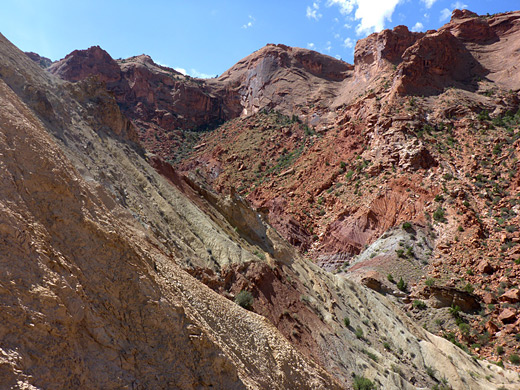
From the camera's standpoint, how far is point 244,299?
12.9 metres

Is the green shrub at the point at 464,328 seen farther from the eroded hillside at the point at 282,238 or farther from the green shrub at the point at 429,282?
the green shrub at the point at 429,282

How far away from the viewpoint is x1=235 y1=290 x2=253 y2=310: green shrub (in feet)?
Answer: 42.1

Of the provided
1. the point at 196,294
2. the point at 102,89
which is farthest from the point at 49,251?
the point at 102,89

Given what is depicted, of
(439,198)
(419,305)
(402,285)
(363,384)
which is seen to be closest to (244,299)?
(363,384)

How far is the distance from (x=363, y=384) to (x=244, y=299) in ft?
16.8

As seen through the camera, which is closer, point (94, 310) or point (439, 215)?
point (94, 310)

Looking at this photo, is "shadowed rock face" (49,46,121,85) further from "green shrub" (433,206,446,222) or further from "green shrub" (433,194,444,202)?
"green shrub" (433,206,446,222)

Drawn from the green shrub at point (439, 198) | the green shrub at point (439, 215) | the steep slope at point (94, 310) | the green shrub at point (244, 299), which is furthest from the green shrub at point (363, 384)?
the green shrub at point (439, 198)

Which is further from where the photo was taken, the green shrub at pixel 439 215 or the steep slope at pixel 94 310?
the green shrub at pixel 439 215

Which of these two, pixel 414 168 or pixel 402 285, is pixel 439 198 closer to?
pixel 414 168

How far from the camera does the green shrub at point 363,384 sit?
1304cm

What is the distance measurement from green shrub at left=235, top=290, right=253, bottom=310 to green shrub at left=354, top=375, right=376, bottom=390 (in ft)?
15.1

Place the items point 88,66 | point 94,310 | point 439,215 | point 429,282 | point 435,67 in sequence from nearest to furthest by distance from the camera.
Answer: point 94,310
point 429,282
point 439,215
point 435,67
point 88,66

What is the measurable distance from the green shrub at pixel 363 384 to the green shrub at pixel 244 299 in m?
4.61
